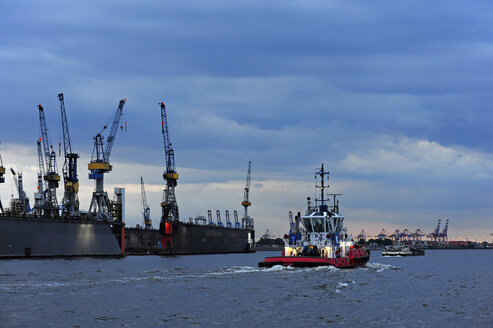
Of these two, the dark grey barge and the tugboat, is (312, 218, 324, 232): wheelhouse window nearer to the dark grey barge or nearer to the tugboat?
the tugboat

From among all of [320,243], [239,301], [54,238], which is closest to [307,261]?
[320,243]

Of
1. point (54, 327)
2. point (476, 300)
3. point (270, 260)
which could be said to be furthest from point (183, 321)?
point (270, 260)

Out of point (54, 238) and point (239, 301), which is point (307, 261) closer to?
point (239, 301)

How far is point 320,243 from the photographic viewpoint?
300 feet

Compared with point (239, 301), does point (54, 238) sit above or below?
above

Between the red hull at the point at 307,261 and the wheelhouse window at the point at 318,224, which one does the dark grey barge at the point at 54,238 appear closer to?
the red hull at the point at 307,261

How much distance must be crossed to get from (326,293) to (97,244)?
4830 inches

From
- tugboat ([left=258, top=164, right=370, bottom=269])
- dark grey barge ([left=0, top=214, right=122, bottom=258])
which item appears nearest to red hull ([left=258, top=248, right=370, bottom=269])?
tugboat ([left=258, top=164, right=370, bottom=269])

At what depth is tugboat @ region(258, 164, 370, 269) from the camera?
3307 inches

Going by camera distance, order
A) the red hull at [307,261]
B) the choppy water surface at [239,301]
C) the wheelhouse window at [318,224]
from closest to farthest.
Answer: the choppy water surface at [239,301] → the red hull at [307,261] → the wheelhouse window at [318,224]

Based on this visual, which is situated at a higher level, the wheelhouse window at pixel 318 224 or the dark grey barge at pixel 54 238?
the wheelhouse window at pixel 318 224

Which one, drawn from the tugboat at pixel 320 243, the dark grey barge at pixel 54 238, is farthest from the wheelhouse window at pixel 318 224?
the dark grey barge at pixel 54 238

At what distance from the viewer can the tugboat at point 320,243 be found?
84.0m

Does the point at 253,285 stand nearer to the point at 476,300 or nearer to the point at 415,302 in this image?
the point at 415,302
